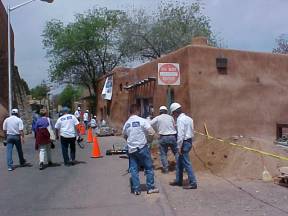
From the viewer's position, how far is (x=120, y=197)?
979 centimetres

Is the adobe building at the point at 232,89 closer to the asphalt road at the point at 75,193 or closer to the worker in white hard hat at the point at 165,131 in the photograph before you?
the asphalt road at the point at 75,193

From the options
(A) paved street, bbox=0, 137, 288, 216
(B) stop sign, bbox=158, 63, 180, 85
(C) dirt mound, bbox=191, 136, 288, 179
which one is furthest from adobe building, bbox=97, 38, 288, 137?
(A) paved street, bbox=0, 137, 288, 216

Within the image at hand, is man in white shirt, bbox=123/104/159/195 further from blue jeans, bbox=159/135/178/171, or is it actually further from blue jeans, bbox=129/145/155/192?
blue jeans, bbox=159/135/178/171

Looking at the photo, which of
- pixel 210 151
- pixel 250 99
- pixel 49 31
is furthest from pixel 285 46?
pixel 210 151

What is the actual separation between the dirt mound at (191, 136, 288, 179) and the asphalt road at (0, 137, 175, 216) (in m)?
2.07

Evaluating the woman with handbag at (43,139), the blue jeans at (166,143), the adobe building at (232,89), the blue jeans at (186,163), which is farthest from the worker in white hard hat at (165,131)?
the adobe building at (232,89)

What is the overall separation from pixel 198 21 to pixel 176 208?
Answer: 129ft

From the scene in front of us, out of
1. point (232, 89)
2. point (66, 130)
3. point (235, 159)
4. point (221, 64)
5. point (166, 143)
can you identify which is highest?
point (221, 64)

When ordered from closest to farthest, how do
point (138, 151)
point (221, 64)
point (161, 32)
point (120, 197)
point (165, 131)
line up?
point (120, 197) < point (138, 151) < point (165, 131) < point (221, 64) < point (161, 32)

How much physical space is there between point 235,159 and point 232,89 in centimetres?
674

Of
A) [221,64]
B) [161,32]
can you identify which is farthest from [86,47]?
[221,64]

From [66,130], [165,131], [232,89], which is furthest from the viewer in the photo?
[232,89]

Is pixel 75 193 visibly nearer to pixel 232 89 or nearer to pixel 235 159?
pixel 235 159

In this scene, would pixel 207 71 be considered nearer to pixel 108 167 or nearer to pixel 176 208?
pixel 108 167
